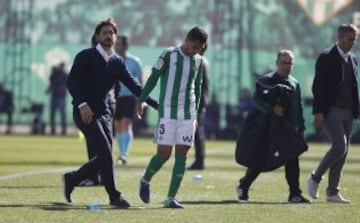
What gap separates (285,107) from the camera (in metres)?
14.4

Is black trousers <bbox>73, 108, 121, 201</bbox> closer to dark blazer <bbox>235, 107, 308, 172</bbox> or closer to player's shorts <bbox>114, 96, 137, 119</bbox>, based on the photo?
dark blazer <bbox>235, 107, 308, 172</bbox>

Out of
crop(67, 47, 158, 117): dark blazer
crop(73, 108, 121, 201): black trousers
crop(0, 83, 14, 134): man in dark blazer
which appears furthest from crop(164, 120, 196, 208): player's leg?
crop(0, 83, 14, 134): man in dark blazer

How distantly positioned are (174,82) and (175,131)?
0.51 metres

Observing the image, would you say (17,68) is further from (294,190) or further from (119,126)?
(294,190)

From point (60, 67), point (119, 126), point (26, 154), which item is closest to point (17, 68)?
point (60, 67)

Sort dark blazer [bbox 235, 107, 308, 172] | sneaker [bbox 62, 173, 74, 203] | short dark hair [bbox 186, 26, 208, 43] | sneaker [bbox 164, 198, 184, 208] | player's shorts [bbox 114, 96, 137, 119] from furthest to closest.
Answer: player's shorts [bbox 114, 96, 137, 119] → dark blazer [bbox 235, 107, 308, 172] → sneaker [bbox 62, 173, 74, 203] → sneaker [bbox 164, 198, 184, 208] → short dark hair [bbox 186, 26, 208, 43]

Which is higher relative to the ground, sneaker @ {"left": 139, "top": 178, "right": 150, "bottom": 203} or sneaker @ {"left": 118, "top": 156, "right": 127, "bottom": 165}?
sneaker @ {"left": 139, "top": 178, "right": 150, "bottom": 203}

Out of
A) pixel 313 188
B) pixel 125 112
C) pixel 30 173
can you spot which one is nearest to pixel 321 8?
pixel 125 112

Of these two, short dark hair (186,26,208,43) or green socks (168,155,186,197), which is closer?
short dark hair (186,26,208,43)

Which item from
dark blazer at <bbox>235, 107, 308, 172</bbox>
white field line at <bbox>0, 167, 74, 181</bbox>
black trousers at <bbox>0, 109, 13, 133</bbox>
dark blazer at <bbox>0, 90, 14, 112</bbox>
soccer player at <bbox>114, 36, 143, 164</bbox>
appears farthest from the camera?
dark blazer at <bbox>0, 90, 14, 112</bbox>

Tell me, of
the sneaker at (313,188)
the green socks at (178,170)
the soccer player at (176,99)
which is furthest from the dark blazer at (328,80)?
the green socks at (178,170)

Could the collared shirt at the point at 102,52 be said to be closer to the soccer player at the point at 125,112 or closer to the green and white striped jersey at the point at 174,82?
the green and white striped jersey at the point at 174,82

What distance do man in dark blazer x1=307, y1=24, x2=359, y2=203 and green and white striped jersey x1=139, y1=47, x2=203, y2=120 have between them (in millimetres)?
1814

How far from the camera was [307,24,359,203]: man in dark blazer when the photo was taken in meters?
14.2
